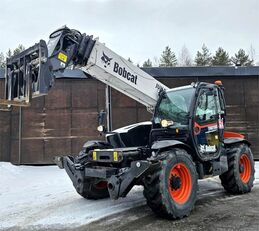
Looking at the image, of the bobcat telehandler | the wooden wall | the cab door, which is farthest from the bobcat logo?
the wooden wall

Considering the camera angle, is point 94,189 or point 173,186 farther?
point 94,189

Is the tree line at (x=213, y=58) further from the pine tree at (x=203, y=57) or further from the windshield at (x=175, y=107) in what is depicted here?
the windshield at (x=175, y=107)

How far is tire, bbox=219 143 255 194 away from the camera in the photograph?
7297mm

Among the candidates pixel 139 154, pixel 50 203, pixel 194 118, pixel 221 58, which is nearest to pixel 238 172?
pixel 194 118

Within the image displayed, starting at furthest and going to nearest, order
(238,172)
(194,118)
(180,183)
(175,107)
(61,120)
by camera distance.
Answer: (61,120) < (238,172) < (175,107) < (194,118) < (180,183)

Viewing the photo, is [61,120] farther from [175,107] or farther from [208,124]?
[208,124]

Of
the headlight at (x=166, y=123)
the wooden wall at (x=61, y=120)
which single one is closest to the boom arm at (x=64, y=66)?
the headlight at (x=166, y=123)

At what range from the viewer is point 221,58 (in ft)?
108

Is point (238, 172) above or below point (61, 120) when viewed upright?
below

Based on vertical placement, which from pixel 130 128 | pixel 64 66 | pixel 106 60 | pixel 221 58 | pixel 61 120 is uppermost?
pixel 221 58

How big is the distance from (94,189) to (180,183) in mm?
2173

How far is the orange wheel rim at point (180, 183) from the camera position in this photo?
5562mm

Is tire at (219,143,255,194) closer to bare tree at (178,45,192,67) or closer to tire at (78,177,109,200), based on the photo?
tire at (78,177,109,200)

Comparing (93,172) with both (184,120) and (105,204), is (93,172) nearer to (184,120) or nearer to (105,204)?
(105,204)
